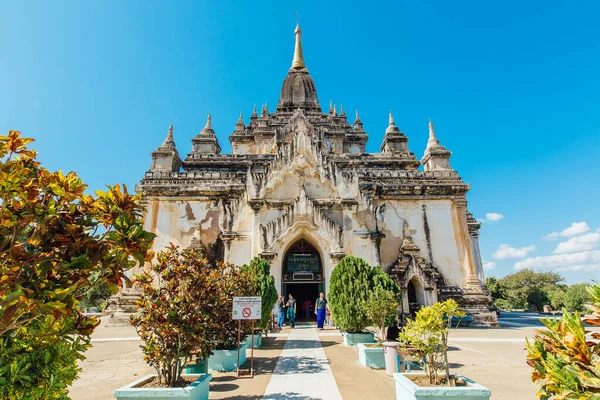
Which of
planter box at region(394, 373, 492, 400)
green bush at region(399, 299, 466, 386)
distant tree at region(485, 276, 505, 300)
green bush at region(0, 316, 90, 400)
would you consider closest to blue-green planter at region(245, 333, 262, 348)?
green bush at region(399, 299, 466, 386)

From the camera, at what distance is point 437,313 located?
18.7ft

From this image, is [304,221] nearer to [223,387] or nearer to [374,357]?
[374,357]

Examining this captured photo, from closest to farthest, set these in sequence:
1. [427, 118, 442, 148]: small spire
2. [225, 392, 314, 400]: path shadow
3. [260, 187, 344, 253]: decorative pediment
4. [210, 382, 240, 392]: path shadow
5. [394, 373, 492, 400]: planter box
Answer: [394, 373, 492, 400]: planter box, [225, 392, 314, 400]: path shadow, [210, 382, 240, 392]: path shadow, [260, 187, 344, 253]: decorative pediment, [427, 118, 442, 148]: small spire

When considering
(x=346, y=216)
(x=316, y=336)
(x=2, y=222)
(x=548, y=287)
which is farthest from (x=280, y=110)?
(x=548, y=287)

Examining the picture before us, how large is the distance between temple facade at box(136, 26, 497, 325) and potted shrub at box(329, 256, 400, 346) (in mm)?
4976

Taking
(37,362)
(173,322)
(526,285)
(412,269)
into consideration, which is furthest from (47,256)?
(526,285)

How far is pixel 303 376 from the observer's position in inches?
298

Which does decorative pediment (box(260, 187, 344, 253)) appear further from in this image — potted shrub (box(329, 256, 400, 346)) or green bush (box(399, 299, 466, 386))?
green bush (box(399, 299, 466, 386))

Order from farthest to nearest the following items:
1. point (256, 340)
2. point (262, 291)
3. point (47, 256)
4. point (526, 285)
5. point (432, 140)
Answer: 1. point (526, 285)
2. point (432, 140)
3. point (262, 291)
4. point (256, 340)
5. point (47, 256)

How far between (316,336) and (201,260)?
8.53 metres

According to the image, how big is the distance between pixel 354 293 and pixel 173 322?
6.56 metres

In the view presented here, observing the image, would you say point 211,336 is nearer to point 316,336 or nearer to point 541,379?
point 541,379

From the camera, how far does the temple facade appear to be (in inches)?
687

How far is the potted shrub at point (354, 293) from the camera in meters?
10.8
